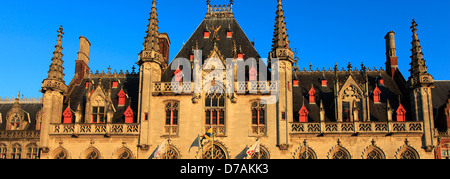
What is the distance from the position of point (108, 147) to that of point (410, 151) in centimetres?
2401

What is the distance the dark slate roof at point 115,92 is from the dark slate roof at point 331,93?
14268mm

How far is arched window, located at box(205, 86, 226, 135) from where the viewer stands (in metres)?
36.6

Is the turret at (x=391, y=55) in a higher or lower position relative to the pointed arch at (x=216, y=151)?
higher

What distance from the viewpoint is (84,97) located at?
4144 centimetres

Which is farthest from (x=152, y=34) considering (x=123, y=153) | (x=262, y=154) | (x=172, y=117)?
(x=262, y=154)

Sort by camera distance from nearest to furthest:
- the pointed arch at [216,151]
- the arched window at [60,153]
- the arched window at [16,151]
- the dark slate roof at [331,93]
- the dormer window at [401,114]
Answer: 1. the pointed arch at [216,151]
2. the dormer window at [401,114]
3. the arched window at [60,153]
4. the dark slate roof at [331,93]
5. the arched window at [16,151]

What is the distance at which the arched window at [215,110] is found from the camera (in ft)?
120

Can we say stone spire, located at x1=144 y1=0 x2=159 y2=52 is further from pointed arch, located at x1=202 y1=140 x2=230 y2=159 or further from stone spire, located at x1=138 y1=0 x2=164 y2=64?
pointed arch, located at x1=202 y1=140 x2=230 y2=159

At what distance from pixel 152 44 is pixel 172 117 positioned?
22.0 ft

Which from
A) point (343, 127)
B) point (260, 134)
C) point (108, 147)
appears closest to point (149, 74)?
point (108, 147)

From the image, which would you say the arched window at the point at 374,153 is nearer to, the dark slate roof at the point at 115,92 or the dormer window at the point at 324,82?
the dormer window at the point at 324,82

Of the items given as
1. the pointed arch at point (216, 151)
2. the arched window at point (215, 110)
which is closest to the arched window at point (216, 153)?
the pointed arch at point (216, 151)
